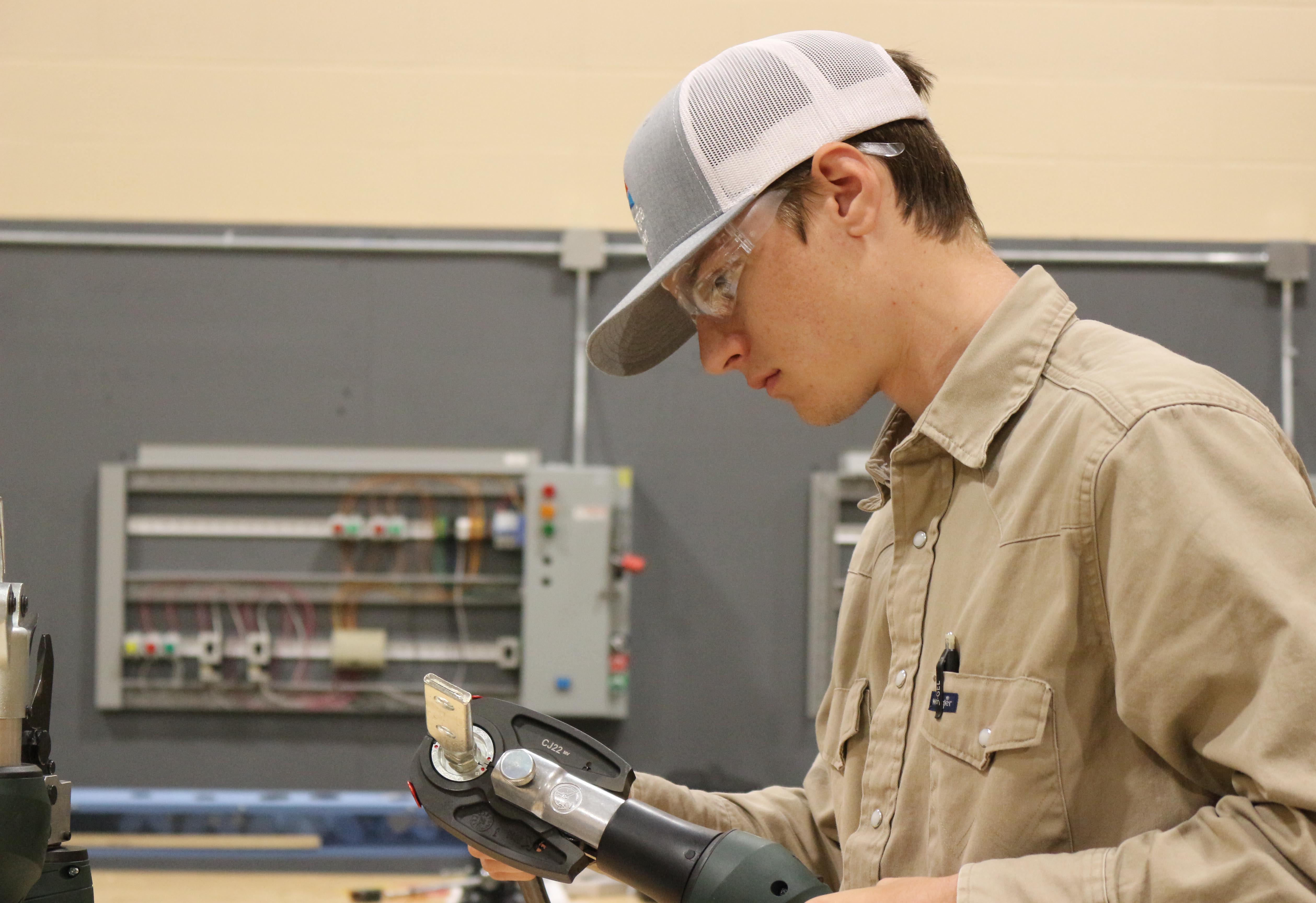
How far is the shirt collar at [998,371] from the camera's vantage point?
2.79 feet

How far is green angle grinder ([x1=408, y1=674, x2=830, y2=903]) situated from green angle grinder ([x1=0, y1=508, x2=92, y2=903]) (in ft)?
1.02

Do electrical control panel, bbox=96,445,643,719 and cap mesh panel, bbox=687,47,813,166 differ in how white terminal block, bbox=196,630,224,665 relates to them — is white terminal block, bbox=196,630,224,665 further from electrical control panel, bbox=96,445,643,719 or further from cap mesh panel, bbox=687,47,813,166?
cap mesh panel, bbox=687,47,813,166

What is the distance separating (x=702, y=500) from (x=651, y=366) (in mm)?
2291

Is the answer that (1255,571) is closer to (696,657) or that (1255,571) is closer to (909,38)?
(696,657)

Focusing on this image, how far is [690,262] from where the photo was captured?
3.12 feet

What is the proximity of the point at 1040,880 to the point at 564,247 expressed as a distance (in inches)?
114

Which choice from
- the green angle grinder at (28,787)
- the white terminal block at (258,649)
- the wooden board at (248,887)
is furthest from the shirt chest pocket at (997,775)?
the white terminal block at (258,649)

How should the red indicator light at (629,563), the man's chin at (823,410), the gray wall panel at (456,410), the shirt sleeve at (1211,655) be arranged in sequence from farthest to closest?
1. the gray wall panel at (456,410)
2. the red indicator light at (629,563)
3. the man's chin at (823,410)
4. the shirt sleeve at (1211,655)

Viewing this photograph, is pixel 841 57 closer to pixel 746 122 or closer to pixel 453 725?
pixel 746 122

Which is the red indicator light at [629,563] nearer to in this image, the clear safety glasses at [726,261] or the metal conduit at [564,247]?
the metal conduit at [564,247]

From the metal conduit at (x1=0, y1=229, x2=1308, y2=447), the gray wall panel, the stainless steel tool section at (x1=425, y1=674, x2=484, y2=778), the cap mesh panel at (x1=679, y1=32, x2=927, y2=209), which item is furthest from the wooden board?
the cap mesh panel at (x1=679, y1=32, x2=927, y2=209)

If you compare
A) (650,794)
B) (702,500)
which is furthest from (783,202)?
(702,500)

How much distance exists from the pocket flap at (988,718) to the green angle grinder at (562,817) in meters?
0.15

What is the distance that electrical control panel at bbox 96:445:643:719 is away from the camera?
3168mm
